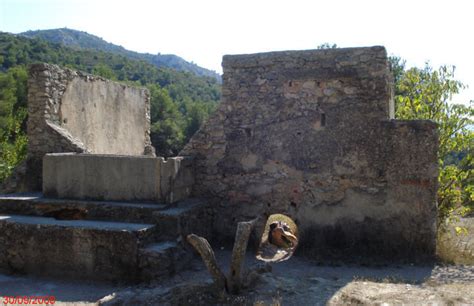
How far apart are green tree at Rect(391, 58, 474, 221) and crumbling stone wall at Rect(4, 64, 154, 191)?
20.7 feet

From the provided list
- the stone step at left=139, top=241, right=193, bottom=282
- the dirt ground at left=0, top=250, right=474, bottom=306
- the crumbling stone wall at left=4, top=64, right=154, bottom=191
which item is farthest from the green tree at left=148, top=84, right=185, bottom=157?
the dirt ground at left=0, top=250, right=474, bottom=306

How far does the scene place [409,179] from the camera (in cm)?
727

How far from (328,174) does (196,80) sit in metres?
43.9

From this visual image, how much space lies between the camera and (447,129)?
8.93 m

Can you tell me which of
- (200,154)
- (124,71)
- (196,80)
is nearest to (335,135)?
(200,154)

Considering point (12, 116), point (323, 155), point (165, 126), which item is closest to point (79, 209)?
point (323, 155)

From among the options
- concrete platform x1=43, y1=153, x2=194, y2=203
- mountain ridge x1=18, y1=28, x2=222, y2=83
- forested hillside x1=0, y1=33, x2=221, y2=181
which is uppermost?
mountain ridge x1=18, y1=28, x2=222, y2=83

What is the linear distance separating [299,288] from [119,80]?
112 feet

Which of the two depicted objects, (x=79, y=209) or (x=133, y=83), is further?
(x=133, y=83)

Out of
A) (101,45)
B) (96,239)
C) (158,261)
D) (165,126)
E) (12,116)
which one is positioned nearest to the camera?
(158,261)

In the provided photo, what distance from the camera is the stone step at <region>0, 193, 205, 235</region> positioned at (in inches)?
267

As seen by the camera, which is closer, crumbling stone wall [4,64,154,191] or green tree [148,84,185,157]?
crumbling stone wall [4,64,154,191]

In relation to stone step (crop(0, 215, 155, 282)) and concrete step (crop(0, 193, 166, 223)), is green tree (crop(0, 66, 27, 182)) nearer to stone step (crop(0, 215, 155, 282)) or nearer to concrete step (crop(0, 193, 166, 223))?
concrete step (crop(0, 193, 166, 223))

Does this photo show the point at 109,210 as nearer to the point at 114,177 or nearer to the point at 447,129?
the point at 114,177
